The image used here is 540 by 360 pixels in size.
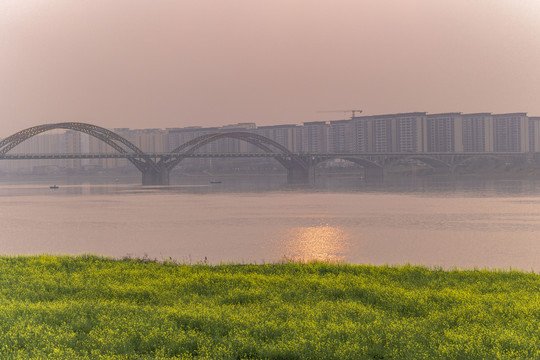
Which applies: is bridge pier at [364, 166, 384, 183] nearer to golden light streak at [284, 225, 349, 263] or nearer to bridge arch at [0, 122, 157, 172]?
bridge arch at [0, 122, 157, 172]

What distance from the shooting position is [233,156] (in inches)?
4601

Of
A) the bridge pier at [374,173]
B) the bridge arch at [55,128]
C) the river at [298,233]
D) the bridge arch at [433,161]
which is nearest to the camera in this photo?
the river at [298,233]

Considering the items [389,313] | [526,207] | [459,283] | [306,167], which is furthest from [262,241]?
[306,167]

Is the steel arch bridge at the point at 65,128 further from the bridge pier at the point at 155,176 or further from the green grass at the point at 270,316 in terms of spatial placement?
the green grass at the point at 270,316

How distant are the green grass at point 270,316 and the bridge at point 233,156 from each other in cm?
9319

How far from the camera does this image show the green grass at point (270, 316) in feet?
23.5

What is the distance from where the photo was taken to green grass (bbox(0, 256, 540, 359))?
23.5ft

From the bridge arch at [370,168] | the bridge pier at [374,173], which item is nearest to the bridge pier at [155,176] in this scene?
the bridge arch at [370,168]

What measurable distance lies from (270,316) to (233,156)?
108676mm

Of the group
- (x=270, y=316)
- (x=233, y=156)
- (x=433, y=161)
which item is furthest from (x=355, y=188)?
(x=270, y=316)

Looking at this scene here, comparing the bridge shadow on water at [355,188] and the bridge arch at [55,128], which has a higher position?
the bridge arch at [55,128]

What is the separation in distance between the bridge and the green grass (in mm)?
93193

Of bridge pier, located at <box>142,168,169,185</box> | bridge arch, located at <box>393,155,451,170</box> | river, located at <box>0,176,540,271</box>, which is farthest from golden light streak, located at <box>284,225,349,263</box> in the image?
bridge arch, located at <box>393,155,451,170</box>

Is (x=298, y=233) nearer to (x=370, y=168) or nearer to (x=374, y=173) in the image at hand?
(x=374, y=173)
